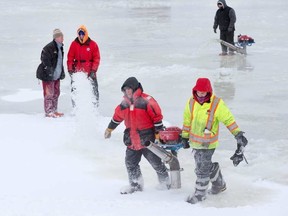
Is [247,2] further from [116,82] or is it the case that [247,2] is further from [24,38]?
[116,82]

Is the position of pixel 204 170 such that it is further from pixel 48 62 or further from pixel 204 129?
pixel 48 62

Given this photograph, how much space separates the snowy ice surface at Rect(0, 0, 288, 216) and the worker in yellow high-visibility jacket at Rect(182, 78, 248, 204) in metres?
0.31

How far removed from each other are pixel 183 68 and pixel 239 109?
12.3 ft

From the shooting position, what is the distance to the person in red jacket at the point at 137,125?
601 cm

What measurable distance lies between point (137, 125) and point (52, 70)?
13.4 ft

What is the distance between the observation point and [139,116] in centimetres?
608

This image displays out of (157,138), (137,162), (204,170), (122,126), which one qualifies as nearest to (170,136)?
(157,138)

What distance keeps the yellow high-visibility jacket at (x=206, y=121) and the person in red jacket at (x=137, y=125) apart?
0.37 metres

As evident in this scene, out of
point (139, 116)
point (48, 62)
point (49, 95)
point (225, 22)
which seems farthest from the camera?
point (225, 22)

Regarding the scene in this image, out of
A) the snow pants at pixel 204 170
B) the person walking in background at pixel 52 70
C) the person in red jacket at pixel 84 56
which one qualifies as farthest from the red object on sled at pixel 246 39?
the snow pants at pixel 204 170

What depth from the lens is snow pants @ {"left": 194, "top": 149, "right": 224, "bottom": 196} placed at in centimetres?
592

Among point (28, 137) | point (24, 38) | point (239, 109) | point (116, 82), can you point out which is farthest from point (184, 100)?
point (24, 38)

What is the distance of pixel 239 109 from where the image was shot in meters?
10.0

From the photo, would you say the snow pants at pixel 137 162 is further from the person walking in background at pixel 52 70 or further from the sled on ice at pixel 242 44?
the sled on ice at pixel 242 44
